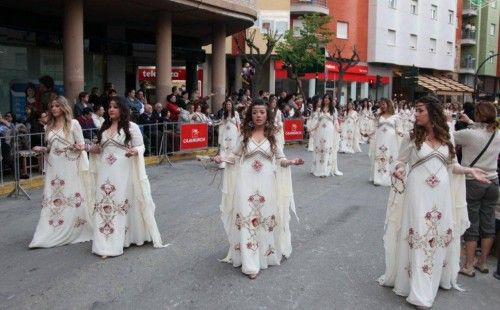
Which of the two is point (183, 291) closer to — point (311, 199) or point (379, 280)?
point (379, 280)

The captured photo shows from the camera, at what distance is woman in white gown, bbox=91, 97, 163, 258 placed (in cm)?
687

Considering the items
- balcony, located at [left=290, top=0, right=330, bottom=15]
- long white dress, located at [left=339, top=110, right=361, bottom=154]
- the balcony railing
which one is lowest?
long white dress, located at [left=339, top=110, right=361, bottom=154]

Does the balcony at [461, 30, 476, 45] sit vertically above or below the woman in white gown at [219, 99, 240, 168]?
above

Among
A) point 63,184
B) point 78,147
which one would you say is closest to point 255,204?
point 78,147

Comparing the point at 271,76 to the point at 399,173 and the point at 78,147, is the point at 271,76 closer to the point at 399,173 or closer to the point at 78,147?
the point at 78,147

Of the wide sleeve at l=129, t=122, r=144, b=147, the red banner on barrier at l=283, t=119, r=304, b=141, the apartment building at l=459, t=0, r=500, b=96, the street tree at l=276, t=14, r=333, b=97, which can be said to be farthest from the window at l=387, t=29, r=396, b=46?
the wide sleeve at l=129, t=122, r=144, b=147

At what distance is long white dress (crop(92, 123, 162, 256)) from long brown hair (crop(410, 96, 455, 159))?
3.25 m

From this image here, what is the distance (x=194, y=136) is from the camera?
16328mm

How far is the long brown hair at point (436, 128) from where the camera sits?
214 inches

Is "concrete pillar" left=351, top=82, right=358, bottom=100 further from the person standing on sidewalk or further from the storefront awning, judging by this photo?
the person standing on sidewalk

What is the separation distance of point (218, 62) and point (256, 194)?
53.8 feet

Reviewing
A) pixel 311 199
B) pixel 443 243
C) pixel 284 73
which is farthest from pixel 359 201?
pixel 284 73

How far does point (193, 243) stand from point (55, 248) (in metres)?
1.72

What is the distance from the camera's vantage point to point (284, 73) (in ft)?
127
